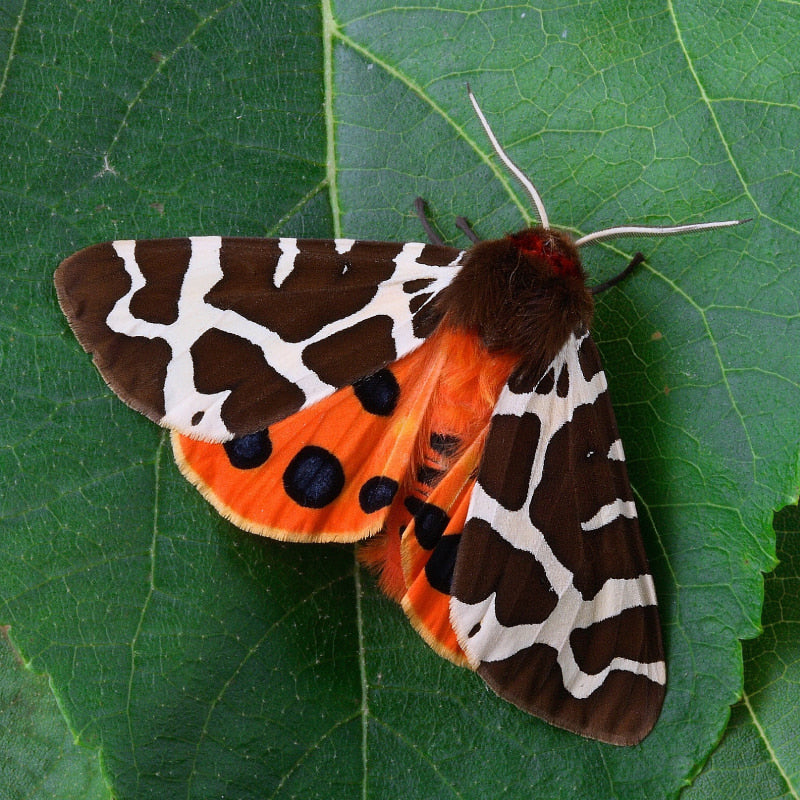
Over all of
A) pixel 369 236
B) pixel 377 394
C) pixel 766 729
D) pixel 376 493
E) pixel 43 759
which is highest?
pixel 369 236

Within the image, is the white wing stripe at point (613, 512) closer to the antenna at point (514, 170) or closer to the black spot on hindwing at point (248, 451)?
the antenna at point (514, 170)

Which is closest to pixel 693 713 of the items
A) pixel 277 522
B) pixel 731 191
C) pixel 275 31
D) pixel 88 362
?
pixel 277 522

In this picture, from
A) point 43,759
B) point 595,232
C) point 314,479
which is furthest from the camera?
point 43,759

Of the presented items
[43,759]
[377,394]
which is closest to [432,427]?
[377,394]

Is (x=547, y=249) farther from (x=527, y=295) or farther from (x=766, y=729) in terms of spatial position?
(x=766, y=729)

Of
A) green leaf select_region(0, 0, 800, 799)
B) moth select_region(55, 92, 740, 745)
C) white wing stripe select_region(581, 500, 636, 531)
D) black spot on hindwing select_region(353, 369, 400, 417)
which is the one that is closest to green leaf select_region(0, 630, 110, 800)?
green leaf select_region(0, 0, 800, 799)

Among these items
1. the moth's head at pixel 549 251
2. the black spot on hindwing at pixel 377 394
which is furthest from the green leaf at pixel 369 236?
the black spot on hindwing at pixel 377 394
